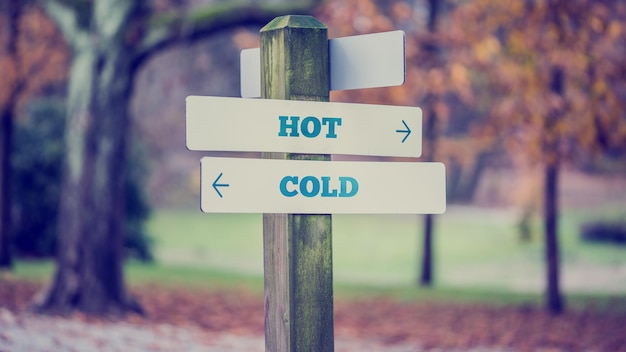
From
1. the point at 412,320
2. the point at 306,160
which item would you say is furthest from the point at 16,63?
the point at 306,160

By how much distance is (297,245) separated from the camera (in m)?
4.00

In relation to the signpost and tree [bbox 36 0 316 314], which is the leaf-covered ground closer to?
tree [bbox 36 0 316 314]

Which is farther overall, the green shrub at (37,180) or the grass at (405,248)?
the grass at (405,248)

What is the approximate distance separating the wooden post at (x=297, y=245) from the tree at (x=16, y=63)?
12.2 m

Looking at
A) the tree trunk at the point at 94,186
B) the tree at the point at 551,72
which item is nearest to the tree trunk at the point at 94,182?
the tree trunk at the point at 94,186

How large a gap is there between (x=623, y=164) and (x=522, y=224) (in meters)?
4.44

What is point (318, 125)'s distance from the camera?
160 inches

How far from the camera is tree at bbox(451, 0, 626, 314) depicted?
11.6 m

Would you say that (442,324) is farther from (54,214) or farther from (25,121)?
(25,121)

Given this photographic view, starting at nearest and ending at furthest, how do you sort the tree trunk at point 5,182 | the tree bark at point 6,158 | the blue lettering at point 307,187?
the blue lettering at point 307,187
the tree bark at point 6,158
the tree trunk at point 5,182

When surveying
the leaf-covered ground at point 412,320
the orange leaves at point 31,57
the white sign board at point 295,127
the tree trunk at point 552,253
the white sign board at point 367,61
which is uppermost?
the orange leaves at point 31,57

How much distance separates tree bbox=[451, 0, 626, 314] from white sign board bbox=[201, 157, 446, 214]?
298 inches

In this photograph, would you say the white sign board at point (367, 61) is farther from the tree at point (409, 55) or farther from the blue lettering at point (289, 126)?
the tree at point (409, 55)

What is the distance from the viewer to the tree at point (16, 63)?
1564 cm
